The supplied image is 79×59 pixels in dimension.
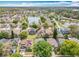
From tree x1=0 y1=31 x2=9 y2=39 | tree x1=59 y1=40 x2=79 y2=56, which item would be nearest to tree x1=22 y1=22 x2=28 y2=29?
tree x1=0 y1=31 x2=9 y2=39

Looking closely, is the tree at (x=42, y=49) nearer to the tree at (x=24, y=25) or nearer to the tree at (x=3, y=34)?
the tree at (x=24, y=25)

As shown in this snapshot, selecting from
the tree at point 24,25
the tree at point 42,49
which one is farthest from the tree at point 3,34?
the tree at point 42,49

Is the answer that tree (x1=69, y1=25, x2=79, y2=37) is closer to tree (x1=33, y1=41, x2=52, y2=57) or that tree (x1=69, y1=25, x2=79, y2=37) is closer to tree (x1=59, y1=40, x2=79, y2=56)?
tree (x1=59, y1=40, x2=79, y2=56)

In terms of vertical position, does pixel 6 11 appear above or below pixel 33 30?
above

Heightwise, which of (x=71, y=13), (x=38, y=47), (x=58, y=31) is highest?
(x=71, y=13)

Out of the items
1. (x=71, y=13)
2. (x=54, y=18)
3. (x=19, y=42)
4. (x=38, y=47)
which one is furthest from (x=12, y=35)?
(x=71, y=13)

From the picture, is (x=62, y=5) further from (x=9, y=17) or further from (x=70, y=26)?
(x=9, y=17)

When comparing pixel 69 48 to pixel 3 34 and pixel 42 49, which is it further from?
pixel 3 34

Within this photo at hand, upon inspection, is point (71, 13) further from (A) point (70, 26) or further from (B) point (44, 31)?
(B) point (44, 31)
